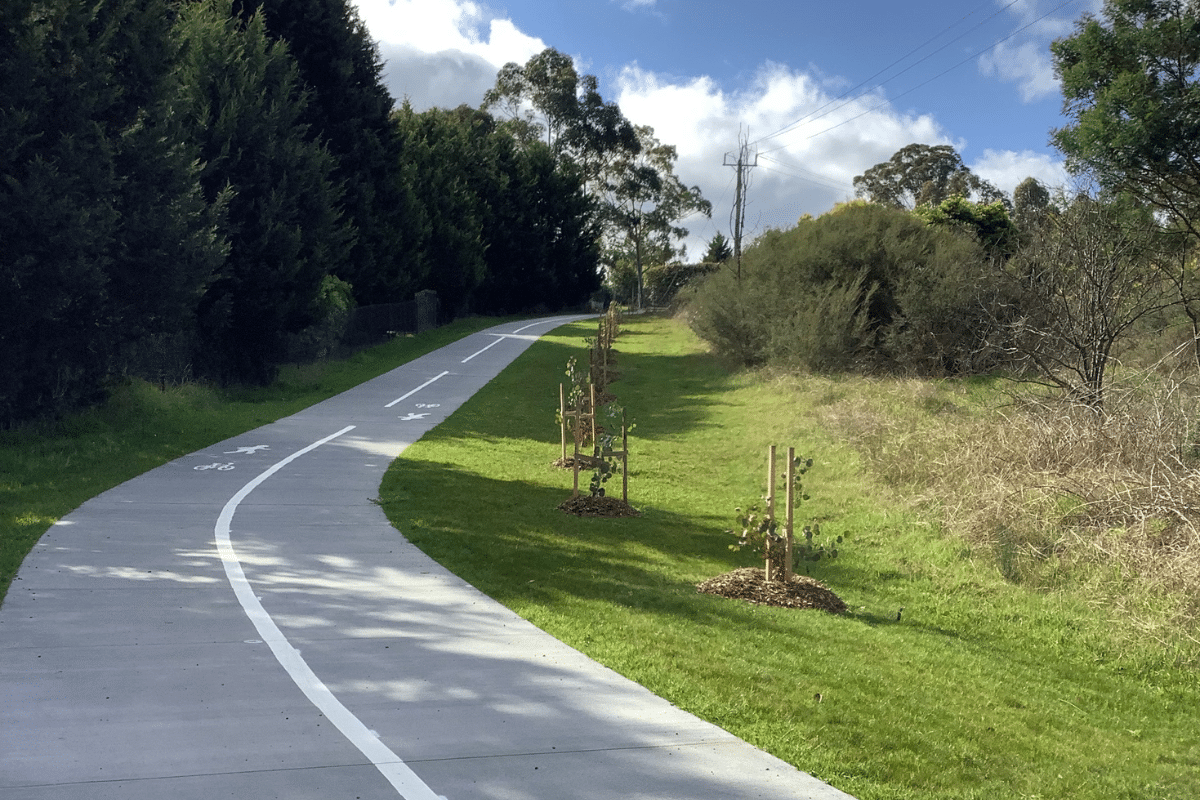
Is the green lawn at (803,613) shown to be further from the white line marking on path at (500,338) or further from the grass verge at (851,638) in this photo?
the white line marking on path at (500,338)

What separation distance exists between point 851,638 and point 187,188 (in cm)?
1631

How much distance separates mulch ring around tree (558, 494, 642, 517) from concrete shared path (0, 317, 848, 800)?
302cm

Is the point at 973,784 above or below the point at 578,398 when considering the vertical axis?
below

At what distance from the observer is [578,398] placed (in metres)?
18.6

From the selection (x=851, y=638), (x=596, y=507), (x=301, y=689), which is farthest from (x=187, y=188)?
(x=851, y=638)

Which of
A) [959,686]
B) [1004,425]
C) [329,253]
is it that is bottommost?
[959,686]

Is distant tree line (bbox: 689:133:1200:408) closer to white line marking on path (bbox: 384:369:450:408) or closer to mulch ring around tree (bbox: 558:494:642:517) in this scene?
mulch ring around tree (bbox: 558:494:642:517)

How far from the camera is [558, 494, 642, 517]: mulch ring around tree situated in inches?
530

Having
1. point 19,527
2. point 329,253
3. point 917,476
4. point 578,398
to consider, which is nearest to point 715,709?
point 19,527

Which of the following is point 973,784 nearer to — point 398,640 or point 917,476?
point 398,640

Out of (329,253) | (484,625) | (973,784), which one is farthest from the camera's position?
(329,253)

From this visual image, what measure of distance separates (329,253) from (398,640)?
23220 millimetres

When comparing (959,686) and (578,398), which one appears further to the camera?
(578,398)

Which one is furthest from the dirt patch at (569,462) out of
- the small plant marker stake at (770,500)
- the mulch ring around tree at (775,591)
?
the small plant marker stake at (770,500)
